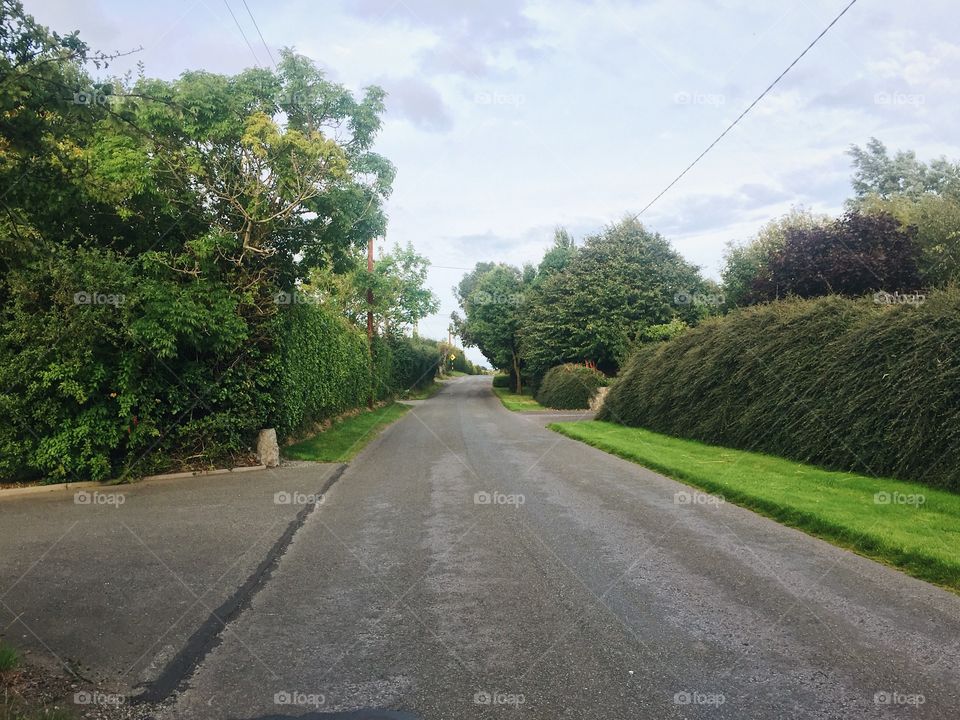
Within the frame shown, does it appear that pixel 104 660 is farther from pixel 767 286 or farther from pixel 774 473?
pixel 767 286

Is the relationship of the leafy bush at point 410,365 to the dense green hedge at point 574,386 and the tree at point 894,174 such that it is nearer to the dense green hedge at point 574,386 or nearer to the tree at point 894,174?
the dense green hedge at point 574,386

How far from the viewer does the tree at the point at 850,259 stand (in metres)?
24.9

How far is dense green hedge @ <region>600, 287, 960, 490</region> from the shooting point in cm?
942

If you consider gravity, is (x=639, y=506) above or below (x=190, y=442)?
below

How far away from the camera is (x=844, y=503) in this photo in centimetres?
827

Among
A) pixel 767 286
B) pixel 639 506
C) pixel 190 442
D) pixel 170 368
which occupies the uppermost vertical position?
pixel 767 286

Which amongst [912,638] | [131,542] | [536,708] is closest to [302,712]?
[536,708]

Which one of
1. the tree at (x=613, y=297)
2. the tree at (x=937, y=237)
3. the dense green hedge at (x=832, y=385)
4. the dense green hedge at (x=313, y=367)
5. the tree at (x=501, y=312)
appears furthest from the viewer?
the tree at (x=501, y=312)

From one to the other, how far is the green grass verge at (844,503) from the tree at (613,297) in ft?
67.4

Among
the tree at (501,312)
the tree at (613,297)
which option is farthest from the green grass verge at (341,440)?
the tree at (501,312)

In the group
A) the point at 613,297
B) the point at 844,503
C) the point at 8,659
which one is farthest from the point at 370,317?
the point at 8,659

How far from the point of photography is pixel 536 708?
344 centimetres

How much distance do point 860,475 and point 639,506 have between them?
4112 mm

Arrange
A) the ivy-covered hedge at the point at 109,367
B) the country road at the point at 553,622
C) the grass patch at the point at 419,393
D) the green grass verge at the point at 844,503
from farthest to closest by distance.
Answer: the grass patch at the point at 419,393 → the ivy-covered hedge at the point at 109,367 → the green grass verge at the point at 844,503 → the country road at the point at 553,622
